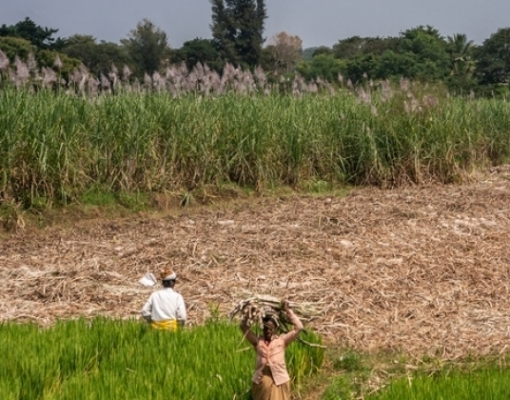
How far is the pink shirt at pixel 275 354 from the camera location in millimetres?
3836

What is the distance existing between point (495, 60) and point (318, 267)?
34.3 meters

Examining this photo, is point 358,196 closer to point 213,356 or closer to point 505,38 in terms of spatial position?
point 213,356

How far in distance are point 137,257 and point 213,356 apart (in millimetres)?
2934

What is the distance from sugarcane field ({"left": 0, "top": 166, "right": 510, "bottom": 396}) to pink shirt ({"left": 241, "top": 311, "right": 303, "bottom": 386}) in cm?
17

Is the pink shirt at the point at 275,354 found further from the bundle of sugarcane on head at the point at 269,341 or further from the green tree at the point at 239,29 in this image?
the green tree at the point at 239,29

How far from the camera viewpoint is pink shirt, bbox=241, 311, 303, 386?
3.84m

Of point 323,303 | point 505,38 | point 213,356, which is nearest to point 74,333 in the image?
point 213,356

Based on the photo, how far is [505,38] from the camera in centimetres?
3856

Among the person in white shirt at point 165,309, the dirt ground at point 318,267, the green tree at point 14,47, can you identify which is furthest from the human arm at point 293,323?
the green tree at point 14,47

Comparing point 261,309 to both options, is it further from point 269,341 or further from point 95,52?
point 95,52

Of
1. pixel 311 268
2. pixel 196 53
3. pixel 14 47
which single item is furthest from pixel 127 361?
pixel 196 53

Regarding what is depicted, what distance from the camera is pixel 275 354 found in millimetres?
3863

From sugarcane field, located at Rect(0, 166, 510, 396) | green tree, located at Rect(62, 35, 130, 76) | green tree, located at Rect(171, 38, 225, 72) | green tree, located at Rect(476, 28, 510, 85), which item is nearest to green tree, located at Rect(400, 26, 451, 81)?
green tree, located at Rect(476, 28, 510, 85)

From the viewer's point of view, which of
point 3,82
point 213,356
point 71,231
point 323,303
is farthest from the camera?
point 3,82
